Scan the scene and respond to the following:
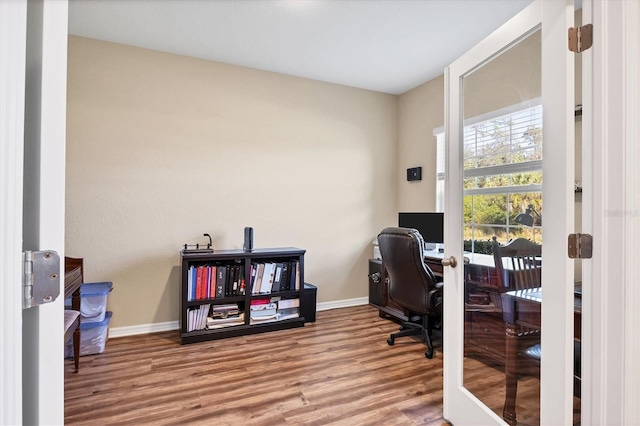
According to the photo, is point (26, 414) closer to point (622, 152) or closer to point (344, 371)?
point (622, 152)

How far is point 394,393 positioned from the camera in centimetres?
220

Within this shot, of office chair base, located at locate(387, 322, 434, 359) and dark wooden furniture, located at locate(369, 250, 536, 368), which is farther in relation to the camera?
office chair base, located at locate(387, 322, 434, 359)

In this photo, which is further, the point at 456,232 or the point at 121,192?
the point at 121,192

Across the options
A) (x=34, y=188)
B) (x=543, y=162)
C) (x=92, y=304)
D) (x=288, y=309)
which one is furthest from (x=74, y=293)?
(x=543, y=162)

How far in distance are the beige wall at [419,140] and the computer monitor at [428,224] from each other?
30 centimetres

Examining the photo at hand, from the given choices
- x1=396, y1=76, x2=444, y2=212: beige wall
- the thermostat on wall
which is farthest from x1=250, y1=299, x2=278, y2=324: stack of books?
the thermostat on wall

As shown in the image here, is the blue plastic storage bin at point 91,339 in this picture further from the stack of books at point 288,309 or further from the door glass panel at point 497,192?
the door glass panel at point 497,192

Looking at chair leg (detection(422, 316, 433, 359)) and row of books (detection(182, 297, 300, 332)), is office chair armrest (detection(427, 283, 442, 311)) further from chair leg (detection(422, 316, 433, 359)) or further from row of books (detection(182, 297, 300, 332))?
row of books (detection(182, 297, 300, 332))

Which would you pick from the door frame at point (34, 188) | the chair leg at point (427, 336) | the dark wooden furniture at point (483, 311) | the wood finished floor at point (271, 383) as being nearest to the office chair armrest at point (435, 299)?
the chair leg at point (427, 336)

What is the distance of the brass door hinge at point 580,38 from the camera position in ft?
3.83

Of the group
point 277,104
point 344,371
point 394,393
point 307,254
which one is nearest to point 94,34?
point 277,104

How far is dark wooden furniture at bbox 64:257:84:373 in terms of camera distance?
203 centimetres

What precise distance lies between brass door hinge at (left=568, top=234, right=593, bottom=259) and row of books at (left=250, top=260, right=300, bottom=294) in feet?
8.62

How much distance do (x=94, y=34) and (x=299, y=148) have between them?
2152 millimetres
